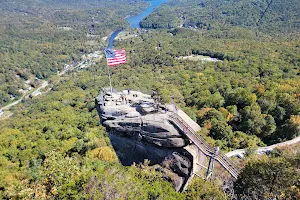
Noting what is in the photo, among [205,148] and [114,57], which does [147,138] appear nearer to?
[205,148]

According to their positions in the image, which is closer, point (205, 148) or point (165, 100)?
point (205, 148)

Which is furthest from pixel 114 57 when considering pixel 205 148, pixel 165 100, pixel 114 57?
pixel 205 148

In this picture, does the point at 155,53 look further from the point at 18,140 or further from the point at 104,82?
the point at 18,140

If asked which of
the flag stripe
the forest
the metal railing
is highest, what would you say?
the flag stripe

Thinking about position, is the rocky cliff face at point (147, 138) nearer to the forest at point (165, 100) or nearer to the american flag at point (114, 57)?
the forest at point (165, 100)

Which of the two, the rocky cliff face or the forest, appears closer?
the forest

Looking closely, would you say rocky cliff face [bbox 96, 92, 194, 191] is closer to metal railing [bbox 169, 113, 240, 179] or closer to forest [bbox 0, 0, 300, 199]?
metal railing [bbox 169, 113, 240, 179]

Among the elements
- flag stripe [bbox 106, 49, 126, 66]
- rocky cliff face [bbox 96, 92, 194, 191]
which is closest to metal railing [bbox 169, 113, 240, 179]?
rocky cliff face [bbox 96, 92, 194, 191]

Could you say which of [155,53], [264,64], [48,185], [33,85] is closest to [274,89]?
[264,64]
